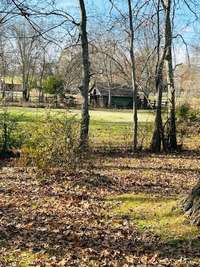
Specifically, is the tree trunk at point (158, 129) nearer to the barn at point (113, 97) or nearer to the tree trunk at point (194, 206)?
the tree trunk at point (194, 206)

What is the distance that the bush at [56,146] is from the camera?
12.9m

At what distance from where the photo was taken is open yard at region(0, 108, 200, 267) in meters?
6.77

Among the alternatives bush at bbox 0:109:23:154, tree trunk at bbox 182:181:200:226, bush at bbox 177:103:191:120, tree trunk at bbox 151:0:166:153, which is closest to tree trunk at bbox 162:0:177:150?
tree trunk at bbox 151:0:166:153

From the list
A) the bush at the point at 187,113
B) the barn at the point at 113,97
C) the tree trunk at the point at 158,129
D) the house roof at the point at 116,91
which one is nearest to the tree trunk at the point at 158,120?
the tree trunk at the point at 158,129

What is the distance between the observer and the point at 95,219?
8789 millimetres

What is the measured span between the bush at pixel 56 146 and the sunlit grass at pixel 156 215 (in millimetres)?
2589

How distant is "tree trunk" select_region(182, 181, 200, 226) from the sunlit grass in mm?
114

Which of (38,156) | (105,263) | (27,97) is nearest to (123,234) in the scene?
(105,263)

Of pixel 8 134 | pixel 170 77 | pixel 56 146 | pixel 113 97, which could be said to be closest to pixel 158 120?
pixel 170 77

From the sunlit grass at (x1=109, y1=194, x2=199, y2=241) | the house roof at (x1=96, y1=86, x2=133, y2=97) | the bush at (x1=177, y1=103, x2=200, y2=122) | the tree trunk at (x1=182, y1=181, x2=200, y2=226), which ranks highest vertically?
the house roof at (x1=96, y1=86, x2=133, y2=97)

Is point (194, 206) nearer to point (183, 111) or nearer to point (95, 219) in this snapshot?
point (95, 219)

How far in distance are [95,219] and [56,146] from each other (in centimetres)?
444

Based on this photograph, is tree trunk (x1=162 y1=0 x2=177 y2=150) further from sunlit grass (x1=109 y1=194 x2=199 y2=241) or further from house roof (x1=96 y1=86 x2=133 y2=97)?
house roof (x1=96 y1=86 x2=133 y2=97)

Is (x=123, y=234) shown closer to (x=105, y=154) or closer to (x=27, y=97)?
(x=105, y=154)
